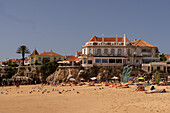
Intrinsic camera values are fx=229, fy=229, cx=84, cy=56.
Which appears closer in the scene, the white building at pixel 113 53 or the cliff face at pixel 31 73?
the white building at pixel 113 53

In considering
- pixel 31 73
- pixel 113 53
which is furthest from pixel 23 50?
pixel 113 53

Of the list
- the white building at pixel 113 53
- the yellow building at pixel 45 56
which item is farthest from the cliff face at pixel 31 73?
the white building at pixel 113 53

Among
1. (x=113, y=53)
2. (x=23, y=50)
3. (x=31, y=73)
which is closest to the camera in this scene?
(x=113, y=53)

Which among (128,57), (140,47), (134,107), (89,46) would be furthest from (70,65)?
(134,107)

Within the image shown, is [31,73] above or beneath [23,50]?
beneath

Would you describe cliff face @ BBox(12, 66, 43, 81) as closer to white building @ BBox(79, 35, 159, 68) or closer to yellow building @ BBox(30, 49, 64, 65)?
yellow building @ BBox(30, 49, 64, 65)

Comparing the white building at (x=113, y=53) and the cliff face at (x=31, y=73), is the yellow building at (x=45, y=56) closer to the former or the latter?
the cliff face at (x=31, y=73)

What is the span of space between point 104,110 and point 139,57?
43.3m

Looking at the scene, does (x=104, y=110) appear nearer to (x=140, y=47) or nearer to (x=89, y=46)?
(x=89, y=46)

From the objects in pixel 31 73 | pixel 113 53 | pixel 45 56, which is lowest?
pixel 31 73

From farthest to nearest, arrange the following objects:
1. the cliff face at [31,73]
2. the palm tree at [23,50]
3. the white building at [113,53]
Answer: the palm tree at [23,50], the cliff face at [31,73], the white building at [113,53]

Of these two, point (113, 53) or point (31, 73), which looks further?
point (31, 73)

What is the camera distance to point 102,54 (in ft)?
194

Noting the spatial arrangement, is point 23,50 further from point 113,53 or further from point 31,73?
point 113,53
